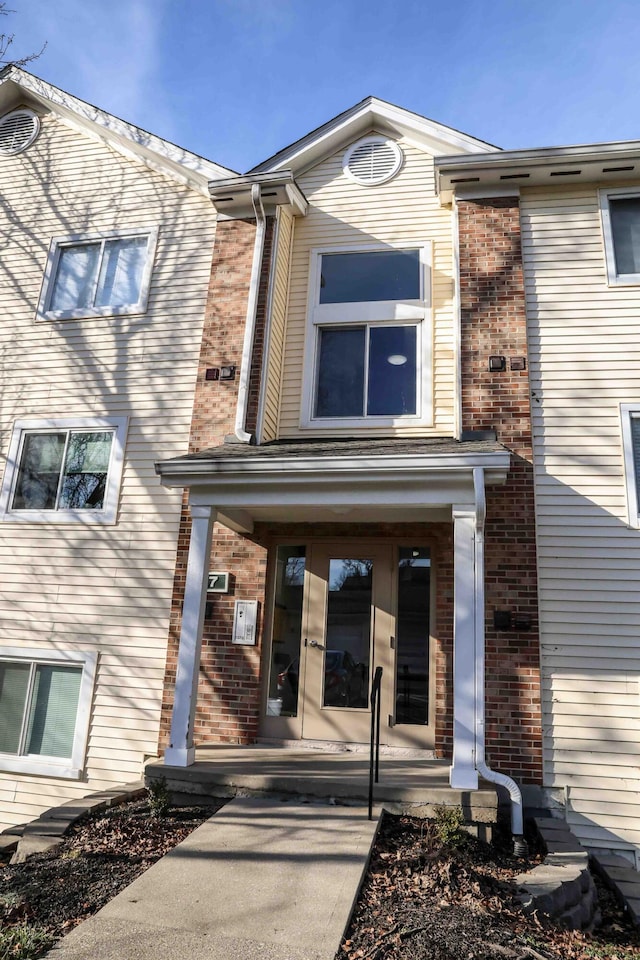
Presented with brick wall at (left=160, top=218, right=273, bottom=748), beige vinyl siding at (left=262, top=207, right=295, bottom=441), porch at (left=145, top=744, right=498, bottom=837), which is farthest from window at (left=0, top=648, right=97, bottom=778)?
beige vinyl siding at (left=262, top=207, right=295, bottom=441)

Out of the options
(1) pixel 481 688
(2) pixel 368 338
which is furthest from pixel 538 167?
(1) pixel 481 688

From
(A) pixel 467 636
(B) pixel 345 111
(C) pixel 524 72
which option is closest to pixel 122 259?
(B) pixel 345 111

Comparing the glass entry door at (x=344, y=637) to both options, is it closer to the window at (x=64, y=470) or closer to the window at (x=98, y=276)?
the window at (x=64, y=470)

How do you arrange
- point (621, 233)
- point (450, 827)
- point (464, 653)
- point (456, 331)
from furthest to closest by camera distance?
point (621, 233), point (456, 331), point (464, 653), point (450, 827)

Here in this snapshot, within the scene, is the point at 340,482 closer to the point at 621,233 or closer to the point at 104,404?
the point at 104,404

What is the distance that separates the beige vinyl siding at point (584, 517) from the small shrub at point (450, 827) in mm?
1529

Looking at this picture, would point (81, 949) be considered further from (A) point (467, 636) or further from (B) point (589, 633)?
(B) point (589, 633)

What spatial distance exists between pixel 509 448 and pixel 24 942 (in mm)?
5662

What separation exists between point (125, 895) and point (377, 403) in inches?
218

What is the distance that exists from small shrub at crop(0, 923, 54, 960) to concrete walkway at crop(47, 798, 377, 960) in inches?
3.9

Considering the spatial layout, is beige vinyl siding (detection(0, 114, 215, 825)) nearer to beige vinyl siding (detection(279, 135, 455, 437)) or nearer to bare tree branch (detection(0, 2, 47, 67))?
beige vinyl siding (detection(279, 135, 455, 437))

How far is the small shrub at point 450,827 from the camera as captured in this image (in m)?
4.65

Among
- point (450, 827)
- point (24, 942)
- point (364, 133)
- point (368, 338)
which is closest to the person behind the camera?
point (24, 942)

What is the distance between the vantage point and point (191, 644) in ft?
20.4
